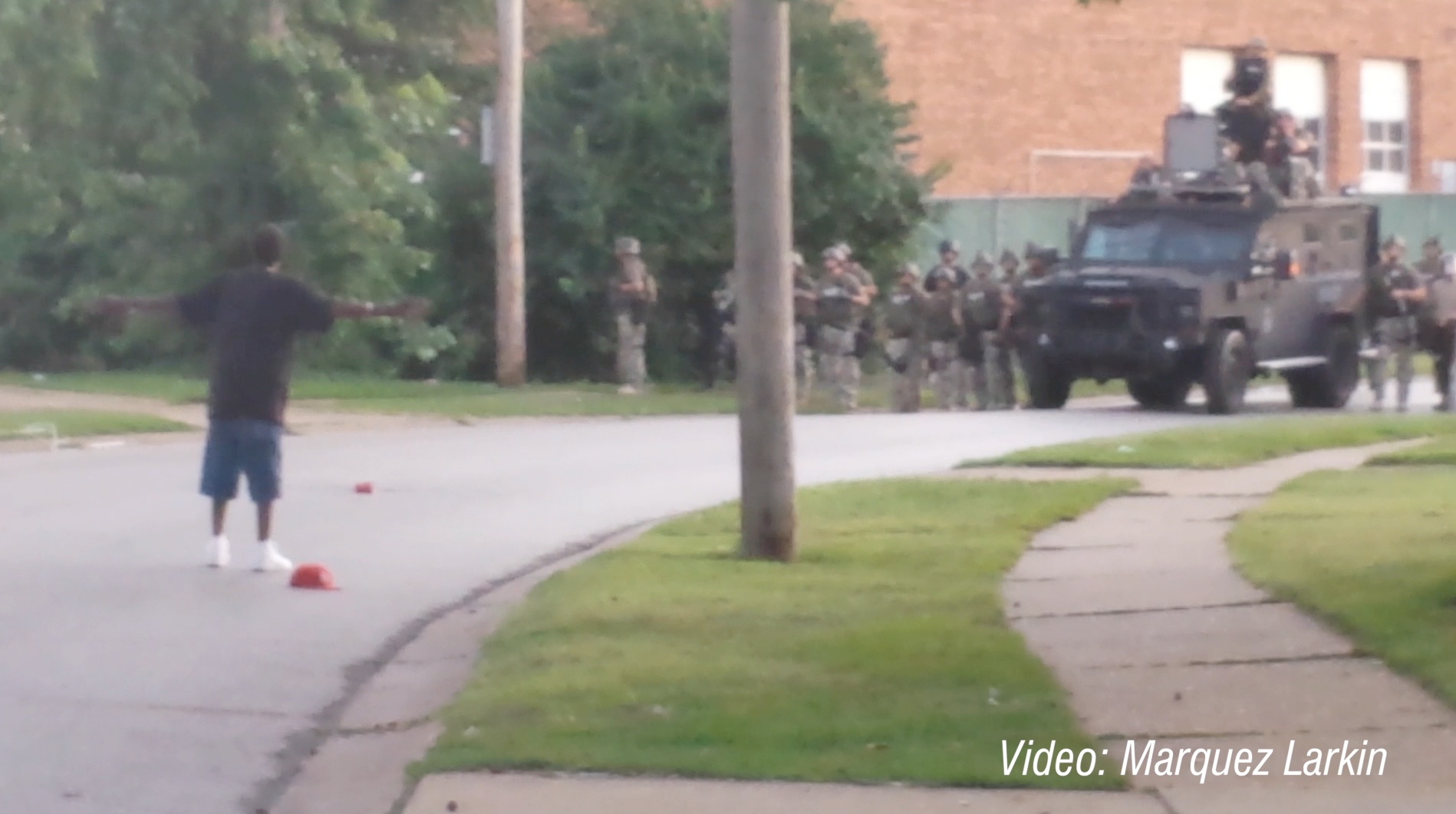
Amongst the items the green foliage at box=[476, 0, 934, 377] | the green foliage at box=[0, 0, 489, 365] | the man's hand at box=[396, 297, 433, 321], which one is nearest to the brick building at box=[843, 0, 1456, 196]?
the green foliage at box=[476, 0, 934, 377]

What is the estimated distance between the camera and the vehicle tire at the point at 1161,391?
1024 inches

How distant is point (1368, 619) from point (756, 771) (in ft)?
11.1

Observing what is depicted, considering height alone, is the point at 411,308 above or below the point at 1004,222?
below

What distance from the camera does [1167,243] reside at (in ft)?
84.6

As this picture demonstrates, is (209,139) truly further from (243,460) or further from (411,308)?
(411,308)

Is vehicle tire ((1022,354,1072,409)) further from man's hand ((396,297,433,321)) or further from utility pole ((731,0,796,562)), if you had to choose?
man's hand ((396,297,433,321))

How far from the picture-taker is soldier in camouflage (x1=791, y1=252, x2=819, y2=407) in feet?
87.7

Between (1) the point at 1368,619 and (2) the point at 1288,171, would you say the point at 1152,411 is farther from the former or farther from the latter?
(1) the point at 1368,619

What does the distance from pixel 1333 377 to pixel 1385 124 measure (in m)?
24.5

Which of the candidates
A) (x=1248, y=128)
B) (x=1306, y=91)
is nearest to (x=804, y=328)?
(x=1248, y=128)

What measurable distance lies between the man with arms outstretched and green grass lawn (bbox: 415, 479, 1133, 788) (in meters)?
1.77

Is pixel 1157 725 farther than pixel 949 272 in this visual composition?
No

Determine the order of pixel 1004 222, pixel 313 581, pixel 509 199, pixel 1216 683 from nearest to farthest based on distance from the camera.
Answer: pixel 1216 683
pixel 313 581
pixel 509 199
pixel 1004 222

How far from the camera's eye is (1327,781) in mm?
7359
